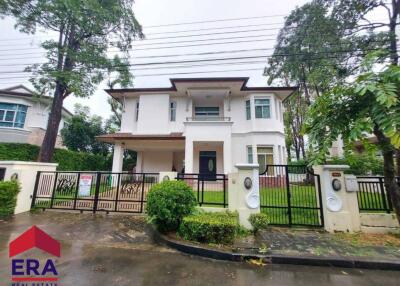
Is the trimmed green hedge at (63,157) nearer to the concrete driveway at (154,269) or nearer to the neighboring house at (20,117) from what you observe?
the neighboring house at (20,117)

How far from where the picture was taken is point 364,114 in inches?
158

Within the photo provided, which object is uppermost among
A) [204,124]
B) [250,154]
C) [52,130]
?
[204,124]

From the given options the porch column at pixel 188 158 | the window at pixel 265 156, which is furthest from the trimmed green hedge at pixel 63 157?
the window at pixel 265 156

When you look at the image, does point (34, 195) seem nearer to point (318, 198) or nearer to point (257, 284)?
point (257, 284)

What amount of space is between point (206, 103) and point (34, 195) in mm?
12898

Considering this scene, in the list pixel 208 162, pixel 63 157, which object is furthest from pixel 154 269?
pixel 63 157

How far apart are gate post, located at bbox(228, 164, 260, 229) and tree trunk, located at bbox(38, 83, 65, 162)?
12.7m

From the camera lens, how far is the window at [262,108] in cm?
1470

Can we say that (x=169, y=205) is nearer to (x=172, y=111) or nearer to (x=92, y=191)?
(x=92, y=191)

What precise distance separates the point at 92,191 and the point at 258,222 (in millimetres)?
7165

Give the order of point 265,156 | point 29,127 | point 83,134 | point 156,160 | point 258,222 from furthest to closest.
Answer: point 83,134 < point 29,127 < point 156,160 < point 265,156 < point 258,222

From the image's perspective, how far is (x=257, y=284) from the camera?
301 cm

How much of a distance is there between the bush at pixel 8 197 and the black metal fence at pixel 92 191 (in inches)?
31.5

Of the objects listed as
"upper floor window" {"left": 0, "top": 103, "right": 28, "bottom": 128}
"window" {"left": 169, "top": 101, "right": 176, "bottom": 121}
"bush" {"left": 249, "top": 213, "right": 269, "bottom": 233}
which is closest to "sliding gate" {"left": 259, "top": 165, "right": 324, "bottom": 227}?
"bush" {"left": 249, "top": 213, "right": 269, "bottom": 233}
